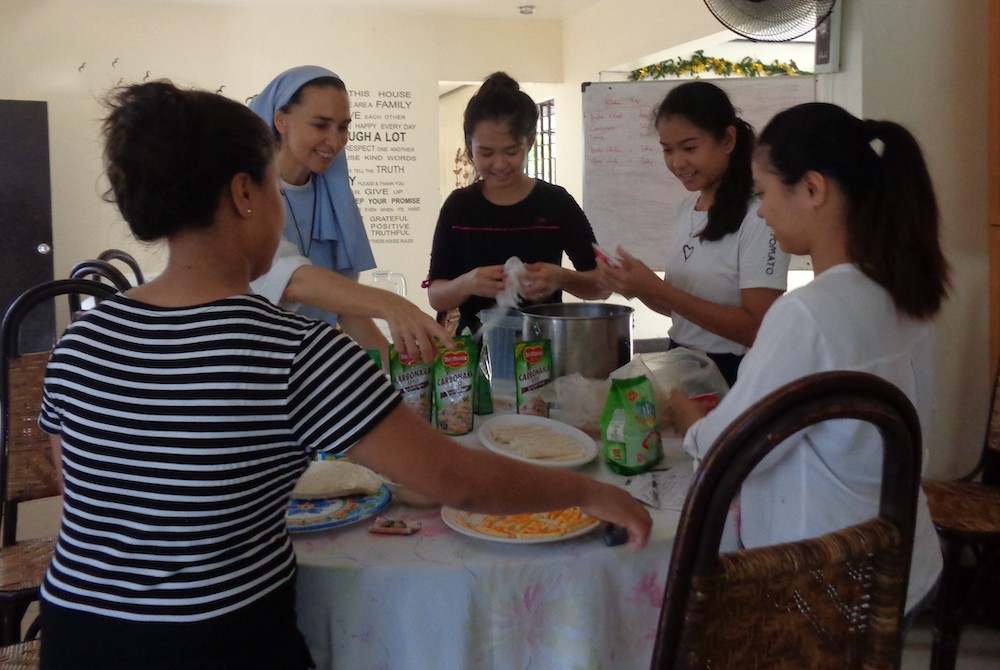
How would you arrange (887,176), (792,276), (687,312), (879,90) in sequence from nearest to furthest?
(887,176), (687,312), (879,90), (792,276)

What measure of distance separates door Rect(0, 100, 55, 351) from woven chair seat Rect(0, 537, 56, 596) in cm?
400

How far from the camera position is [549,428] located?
1.55 m

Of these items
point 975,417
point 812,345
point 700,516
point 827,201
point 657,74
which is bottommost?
point 975,417

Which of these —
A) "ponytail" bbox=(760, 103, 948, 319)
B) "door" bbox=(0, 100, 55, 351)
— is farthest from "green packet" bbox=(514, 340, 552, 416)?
"door" bbox=(0, 100, 55, 351)

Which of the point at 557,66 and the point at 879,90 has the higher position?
the point at 557,66

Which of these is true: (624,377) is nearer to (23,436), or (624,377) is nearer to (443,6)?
(23,436)

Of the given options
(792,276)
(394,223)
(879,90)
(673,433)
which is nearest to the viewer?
(673,433)

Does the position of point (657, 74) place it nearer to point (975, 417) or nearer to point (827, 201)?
point (975, 417)

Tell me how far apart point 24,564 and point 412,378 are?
1.03 metres

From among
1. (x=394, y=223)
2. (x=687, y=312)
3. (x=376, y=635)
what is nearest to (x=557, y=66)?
(x=394, y=223)

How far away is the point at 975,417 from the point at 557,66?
492 centimetres

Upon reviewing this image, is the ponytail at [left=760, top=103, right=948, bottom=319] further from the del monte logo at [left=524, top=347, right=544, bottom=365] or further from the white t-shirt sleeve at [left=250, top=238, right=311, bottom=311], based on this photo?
the white t-shirt sleeve at [left=250, top=238, right=311, bottom=311]

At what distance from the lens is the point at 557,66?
268 inches

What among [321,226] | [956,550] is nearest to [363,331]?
[321,226]
